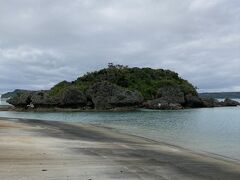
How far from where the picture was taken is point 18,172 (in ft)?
Answer: 44.7

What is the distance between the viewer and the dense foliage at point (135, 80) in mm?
125438

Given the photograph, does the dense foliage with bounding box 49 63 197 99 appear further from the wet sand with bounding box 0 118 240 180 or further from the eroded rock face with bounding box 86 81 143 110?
the wet sand with bounding box 0 118 240 180

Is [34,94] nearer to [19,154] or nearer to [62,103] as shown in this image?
[62,103]

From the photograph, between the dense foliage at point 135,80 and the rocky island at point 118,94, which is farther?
the dense foliage at point 135,80

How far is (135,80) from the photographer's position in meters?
134

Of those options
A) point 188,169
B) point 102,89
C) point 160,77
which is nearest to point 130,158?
point 188,169

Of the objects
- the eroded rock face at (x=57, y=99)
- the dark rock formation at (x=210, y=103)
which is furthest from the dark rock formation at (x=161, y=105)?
the eroded rock face at (x=57, y=99)

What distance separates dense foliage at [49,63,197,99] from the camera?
125438 mm

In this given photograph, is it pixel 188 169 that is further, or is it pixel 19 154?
pixel 19 154

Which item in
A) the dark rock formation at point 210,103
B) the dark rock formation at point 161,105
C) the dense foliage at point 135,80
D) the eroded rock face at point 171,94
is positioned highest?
the dense foliage at point 135,80

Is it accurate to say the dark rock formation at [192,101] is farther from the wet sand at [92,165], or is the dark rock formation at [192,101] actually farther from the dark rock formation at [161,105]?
the wet sand at [92,165]

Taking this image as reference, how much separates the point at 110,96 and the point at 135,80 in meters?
27.1

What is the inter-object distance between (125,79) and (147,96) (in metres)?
10.3

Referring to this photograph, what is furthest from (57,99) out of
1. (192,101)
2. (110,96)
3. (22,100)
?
(192,101)
